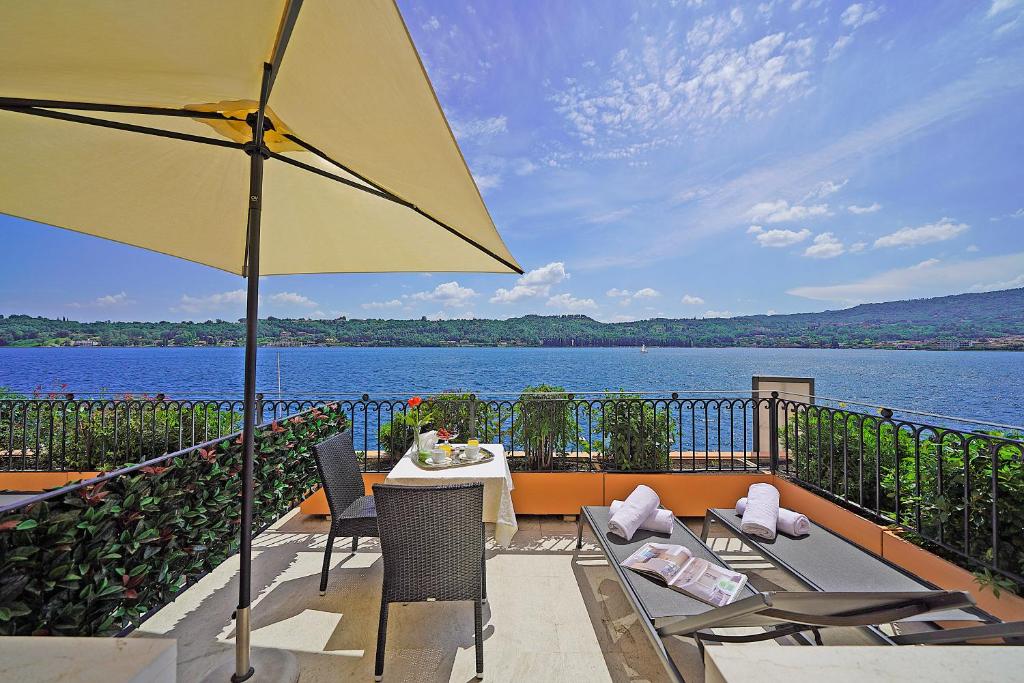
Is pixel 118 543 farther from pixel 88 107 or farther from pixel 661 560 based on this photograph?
pixel 661 560

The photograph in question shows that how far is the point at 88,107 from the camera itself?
145 cm

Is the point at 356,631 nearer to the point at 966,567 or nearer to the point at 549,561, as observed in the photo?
the point at 549,561

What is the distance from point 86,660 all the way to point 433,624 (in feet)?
6.93

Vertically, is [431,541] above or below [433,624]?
above

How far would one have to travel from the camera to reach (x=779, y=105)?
32.9 feet

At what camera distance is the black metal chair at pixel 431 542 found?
7.18ft

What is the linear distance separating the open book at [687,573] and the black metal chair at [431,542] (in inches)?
41.3

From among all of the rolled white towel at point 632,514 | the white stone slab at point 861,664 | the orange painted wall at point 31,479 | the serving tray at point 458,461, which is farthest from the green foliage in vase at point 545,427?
the orange painted wall at point 31,479

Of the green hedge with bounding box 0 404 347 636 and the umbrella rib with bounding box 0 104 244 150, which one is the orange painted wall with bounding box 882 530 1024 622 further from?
the umbrella rib with bounding box 0 104 244 150

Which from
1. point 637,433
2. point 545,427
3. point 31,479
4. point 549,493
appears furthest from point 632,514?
point 31,479

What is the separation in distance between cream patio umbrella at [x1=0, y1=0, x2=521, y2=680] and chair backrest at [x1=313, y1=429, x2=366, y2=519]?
1.16 m

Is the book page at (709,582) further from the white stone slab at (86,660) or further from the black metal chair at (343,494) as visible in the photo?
the white stone slab at (86,660)

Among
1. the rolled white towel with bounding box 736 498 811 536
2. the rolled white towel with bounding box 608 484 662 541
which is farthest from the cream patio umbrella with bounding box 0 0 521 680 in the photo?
the rolled white towel with bounding box 736 498 811 536

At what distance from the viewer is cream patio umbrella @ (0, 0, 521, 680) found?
121cm
